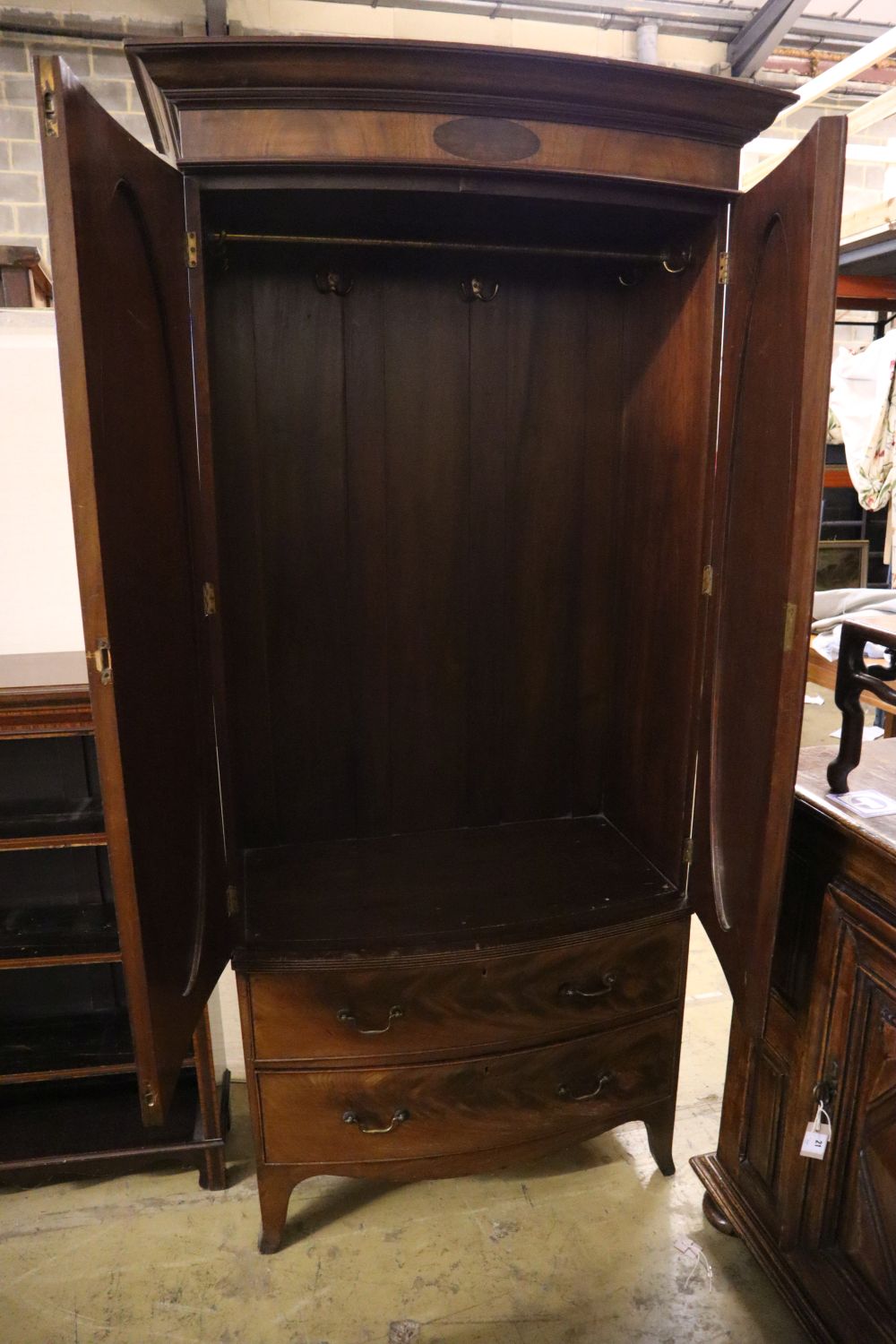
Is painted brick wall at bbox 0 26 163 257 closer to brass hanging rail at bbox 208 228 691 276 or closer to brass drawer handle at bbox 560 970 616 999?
brass hanging rail at bbox 208 228 691 276

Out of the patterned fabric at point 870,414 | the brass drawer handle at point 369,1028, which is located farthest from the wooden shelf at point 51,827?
the patterned fabric at point 870,414

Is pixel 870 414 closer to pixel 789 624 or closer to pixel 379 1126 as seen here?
pixel 789 624

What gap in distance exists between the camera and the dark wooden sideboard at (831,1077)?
1.25 metres

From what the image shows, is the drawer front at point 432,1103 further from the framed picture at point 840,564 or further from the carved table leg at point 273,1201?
the framed picture at point 840,564

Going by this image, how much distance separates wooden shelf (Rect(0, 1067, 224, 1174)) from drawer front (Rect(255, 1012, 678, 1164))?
0.32 metres

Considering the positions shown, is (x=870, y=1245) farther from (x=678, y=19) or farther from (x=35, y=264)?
(x=678, y=19)

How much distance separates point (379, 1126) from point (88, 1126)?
0.68m

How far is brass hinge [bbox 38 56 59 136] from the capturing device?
87 centimetres

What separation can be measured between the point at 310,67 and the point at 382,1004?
1.42 m

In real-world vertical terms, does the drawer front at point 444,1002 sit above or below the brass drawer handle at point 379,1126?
above

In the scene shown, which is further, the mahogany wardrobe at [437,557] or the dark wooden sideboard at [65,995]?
the dark wooden sideboard at [65,995]

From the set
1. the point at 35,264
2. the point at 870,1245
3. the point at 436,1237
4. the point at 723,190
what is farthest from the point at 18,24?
the point at 870,1245

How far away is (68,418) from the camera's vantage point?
932 millimetres

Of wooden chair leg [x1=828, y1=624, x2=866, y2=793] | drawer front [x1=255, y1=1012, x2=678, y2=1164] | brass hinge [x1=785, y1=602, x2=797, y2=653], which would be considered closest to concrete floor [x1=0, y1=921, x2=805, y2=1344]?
drawer front [x1=255, y1=1012, x2=678, y2=1164]
